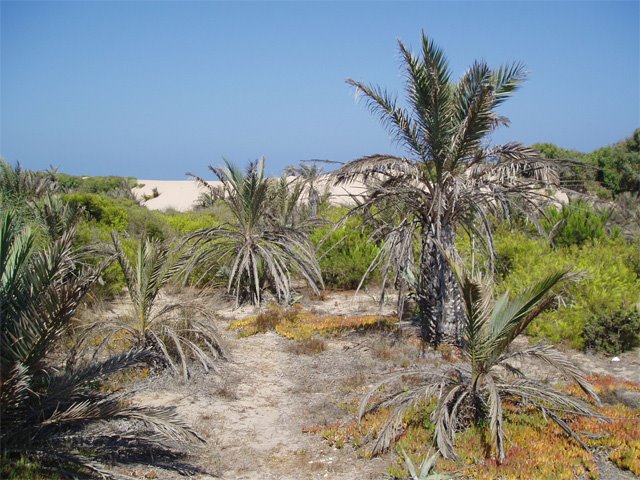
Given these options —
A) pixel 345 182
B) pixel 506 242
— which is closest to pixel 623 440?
pixel 345 182

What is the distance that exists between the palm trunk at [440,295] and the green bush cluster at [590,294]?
869 millimetres

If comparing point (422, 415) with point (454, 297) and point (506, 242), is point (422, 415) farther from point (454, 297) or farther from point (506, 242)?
point (506, 242)

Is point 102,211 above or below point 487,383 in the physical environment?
above

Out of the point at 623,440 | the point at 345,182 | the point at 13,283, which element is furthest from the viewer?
the point at 345,182

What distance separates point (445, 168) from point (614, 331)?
4059 mm

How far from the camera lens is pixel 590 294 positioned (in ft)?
32.5

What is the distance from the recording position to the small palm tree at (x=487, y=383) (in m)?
5.49

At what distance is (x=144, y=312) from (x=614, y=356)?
7.42 metres

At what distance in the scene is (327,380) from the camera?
8.17 meters

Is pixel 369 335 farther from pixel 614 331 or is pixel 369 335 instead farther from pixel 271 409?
pixel 614 331

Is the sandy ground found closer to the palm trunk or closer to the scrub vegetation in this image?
the scrub vegetation

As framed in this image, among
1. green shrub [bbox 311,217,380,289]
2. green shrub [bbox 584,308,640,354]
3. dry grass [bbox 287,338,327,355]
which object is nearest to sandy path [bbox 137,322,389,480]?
dry grass [bbox 287,338,327,355]

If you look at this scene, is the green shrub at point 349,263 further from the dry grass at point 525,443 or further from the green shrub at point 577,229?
the dry grass at point 525,443

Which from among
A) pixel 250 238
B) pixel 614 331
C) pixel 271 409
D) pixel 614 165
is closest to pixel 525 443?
pixel 271 409
